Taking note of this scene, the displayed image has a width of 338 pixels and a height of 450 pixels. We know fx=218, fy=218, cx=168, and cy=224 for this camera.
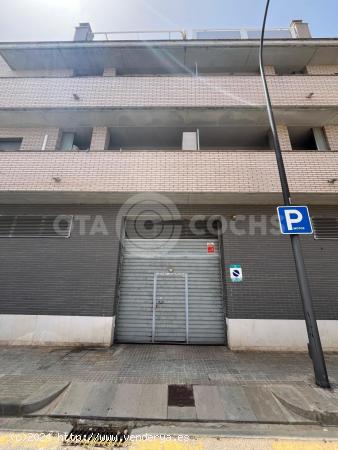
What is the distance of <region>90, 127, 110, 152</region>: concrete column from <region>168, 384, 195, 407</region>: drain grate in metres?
6.50

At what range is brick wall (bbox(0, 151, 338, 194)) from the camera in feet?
20.0

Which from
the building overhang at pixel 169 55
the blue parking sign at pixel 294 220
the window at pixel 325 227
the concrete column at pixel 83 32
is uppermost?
the concrete column at pixel 83 32

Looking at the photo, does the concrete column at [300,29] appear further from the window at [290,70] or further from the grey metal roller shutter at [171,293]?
the grey metal roller shutter at [171,293]

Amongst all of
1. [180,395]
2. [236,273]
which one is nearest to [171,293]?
[236,273]

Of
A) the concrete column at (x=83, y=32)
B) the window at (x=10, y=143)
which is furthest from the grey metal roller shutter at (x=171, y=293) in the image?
the concrete column at (x=83, y=32)

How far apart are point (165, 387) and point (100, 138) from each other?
6.95 meters

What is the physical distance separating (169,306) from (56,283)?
10.9 feet

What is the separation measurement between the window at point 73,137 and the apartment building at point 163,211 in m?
0.05

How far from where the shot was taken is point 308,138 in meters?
7.73

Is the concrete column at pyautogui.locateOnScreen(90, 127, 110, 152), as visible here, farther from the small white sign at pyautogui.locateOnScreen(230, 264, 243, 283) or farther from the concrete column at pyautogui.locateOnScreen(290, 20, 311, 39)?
the concrete column at pyautogui.locateOnScreen(290, 20, 311, 39)

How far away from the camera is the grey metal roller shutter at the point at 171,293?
6.18m

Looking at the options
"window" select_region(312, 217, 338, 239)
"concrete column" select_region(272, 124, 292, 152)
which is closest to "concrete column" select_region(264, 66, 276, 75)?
"concrete column" select_region(272, 124, 292, 152)

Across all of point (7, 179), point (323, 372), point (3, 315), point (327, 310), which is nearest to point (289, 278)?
point (327, 310)

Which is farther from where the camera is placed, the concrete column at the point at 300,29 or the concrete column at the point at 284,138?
the concrete column at the point at 300,29
